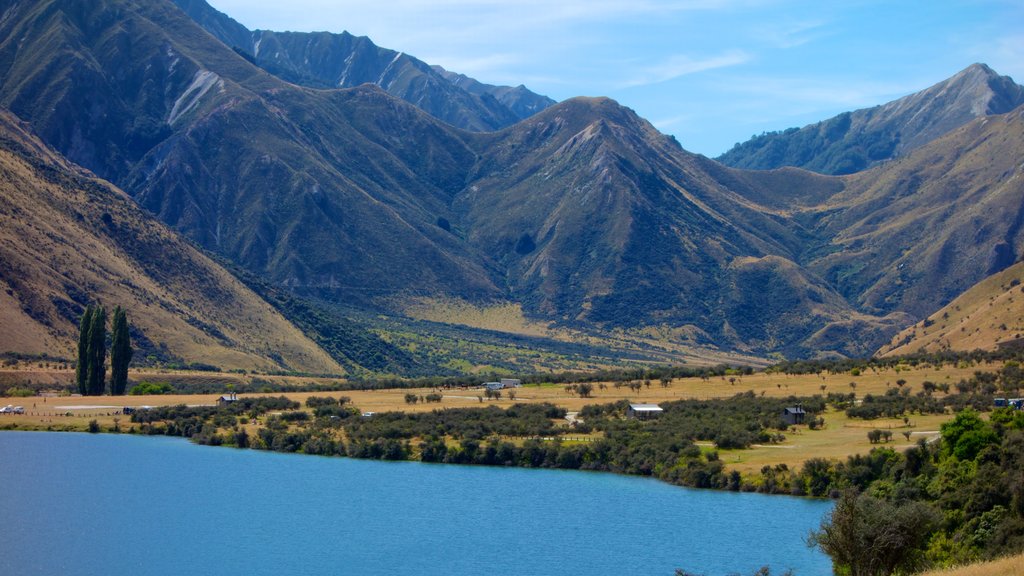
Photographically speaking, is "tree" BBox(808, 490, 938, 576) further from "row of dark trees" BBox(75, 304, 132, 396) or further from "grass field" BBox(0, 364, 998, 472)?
"row of dark trees" BBox(75, 304, 132, 396)

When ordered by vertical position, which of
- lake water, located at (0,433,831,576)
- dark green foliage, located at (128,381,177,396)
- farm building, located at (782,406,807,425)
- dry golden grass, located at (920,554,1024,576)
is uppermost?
dry golden grass, located at (920,554,1024,576)

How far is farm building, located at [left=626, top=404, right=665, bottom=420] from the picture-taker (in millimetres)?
94875

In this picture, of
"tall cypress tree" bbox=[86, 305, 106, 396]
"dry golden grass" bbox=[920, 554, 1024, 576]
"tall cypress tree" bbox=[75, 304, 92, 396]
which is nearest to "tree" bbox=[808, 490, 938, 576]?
"dry golden grass" bbox=[920, 554, 1024, 576]

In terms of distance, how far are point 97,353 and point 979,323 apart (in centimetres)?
9182

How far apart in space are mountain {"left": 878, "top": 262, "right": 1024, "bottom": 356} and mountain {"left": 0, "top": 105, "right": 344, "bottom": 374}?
75.8m

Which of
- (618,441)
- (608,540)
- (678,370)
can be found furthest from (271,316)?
(608,540)

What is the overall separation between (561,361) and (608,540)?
130m

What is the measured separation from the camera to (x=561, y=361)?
621ft

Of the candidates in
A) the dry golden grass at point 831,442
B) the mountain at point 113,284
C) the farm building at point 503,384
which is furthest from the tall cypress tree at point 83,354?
the dry golden grass at point 831,442

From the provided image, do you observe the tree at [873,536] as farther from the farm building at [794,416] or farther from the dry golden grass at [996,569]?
the farm building at [794,416]

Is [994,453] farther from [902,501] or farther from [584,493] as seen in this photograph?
[584,493]

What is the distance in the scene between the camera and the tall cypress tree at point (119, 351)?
116 m

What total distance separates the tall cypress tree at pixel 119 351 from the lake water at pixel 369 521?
30.3 meters

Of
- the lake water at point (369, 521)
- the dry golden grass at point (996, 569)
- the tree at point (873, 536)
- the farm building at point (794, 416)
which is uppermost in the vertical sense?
the dry golden grass at point (996, 569)
